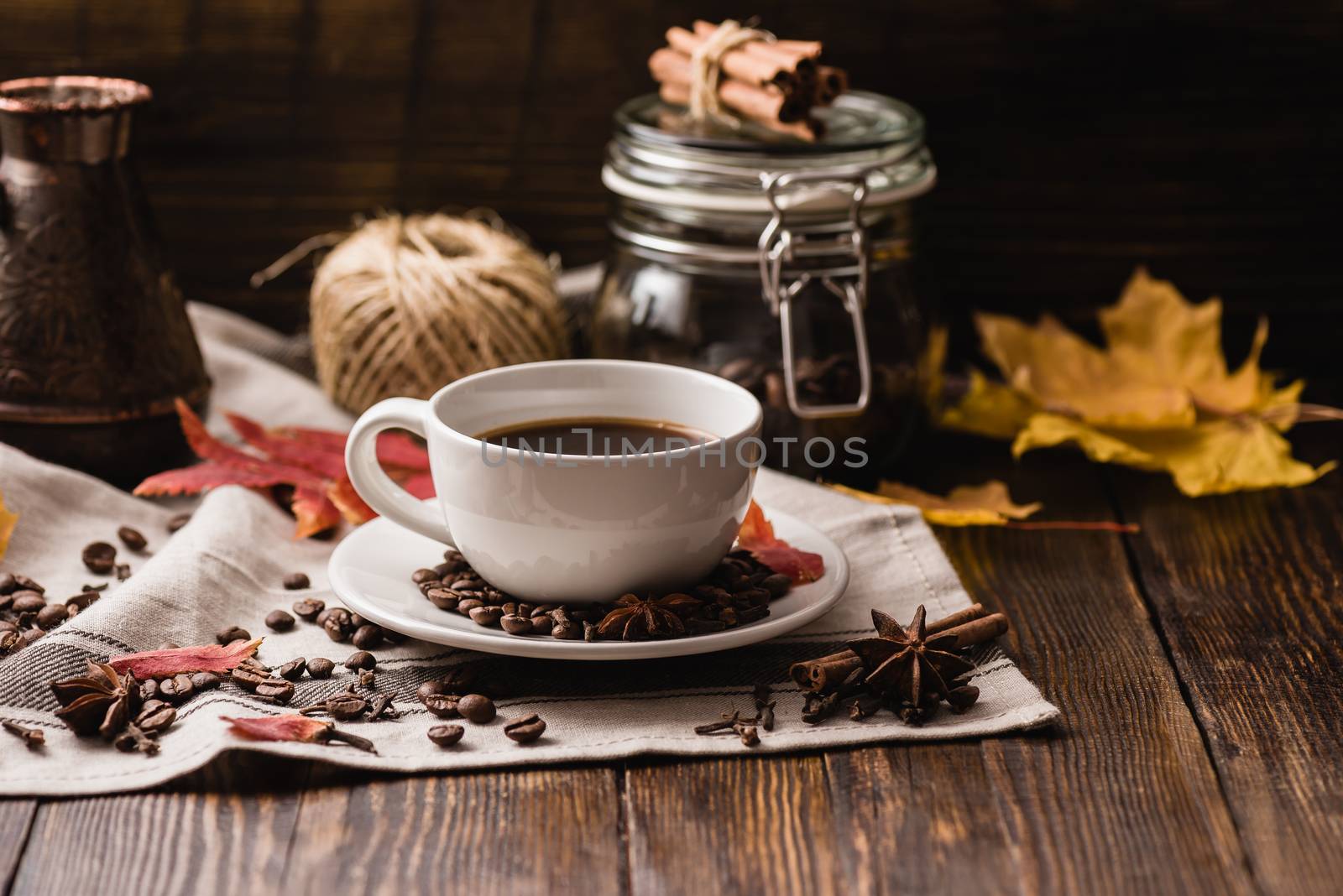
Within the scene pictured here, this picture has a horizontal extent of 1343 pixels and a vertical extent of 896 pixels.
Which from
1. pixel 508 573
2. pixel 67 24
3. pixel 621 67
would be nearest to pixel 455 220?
pixel 621 67

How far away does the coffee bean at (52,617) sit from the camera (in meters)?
1.20

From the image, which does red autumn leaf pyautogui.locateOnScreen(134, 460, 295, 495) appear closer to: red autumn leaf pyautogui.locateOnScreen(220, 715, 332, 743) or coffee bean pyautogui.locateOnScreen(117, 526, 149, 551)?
coffee bean pyautogui.locateOnScreen(117, 526, 149, 551)

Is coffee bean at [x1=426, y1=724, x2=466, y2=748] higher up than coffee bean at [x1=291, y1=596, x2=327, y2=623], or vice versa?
coffee bean at [x1=426, y1=724, x2=466, y2=748]

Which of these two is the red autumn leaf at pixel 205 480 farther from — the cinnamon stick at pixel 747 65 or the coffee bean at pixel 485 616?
the cinnamon stick at pixel 747 65

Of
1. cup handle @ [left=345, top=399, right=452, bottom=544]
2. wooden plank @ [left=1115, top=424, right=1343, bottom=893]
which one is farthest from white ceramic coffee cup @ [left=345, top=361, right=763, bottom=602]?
wooden plank @ [left=1115, top=424, right=1343, bottom=893]

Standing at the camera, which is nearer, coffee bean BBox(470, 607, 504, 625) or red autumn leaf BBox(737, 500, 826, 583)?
coffee bean BBox(470, 607, 504, 625)

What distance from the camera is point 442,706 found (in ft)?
3.46

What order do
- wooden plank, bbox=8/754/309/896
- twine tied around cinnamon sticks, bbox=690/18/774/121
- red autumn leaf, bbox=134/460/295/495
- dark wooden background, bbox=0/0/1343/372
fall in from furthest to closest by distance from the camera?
1. dark wooden background, bbox=0/0/1343/372
2. twine tied around cinnamon sticks, bbox=690/18/774/121
3. red autumn leaf, bbox=134/460/295/495
4. wooden plank, bbox=8/754/309/896

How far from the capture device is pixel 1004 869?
0.90 m

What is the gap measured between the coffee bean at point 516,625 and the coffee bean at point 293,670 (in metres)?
0.17

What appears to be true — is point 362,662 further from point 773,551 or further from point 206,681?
point 773,551

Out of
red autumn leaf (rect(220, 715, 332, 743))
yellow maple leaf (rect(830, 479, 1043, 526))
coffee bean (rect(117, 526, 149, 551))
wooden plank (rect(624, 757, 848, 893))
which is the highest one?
wooden plank (rect(624, 757, 848, 893))

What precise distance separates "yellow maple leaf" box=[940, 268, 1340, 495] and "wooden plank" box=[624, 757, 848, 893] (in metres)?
0.74

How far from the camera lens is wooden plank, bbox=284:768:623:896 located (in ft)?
2.91
